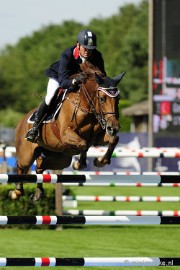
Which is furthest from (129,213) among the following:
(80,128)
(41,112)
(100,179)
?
(100,179)

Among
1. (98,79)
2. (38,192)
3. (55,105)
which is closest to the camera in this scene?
(98,79)

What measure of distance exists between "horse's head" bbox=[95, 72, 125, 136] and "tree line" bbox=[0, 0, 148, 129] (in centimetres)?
5017

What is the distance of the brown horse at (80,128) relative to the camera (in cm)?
882

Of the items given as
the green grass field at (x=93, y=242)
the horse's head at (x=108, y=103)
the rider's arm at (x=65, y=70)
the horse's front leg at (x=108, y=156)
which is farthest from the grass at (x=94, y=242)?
the rider's arm at (x=65, y=70)

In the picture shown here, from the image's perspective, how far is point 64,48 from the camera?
103m

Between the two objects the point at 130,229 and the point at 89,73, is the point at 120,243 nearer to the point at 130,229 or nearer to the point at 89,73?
the point at 130,229

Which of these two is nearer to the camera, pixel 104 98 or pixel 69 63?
pixel 104 98

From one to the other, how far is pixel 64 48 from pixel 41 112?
93.8 metres

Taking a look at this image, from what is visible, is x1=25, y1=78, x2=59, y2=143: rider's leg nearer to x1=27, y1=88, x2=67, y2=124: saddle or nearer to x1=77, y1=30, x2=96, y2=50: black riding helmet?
x1=27, y1=88, x2=67, y2=124: saddle

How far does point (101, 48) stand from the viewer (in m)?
102

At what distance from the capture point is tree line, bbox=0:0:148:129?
76438 mm

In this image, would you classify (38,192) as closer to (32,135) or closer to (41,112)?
(32,135)

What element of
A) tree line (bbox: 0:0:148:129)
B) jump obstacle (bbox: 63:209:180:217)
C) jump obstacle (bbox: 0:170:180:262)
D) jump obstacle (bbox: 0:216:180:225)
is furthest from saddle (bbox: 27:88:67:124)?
tree line (bbox: 0:0:148:129)

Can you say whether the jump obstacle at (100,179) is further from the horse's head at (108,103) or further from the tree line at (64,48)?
the tree line at (64,48)
